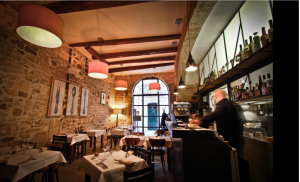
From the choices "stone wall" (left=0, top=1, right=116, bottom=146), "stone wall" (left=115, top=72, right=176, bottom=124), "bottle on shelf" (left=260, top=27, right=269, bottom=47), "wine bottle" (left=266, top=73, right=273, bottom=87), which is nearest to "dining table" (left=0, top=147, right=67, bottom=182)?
"stone wall" (left=0, top=1, right=116, bottom=146)

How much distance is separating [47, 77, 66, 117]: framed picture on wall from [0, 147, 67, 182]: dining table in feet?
5.66

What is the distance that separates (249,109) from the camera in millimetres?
2877

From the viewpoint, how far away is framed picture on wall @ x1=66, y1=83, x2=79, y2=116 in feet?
16.2

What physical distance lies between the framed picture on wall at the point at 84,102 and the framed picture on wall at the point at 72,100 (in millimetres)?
354

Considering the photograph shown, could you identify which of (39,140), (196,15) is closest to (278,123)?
(196,15)

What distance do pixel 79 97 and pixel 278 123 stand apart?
609cm

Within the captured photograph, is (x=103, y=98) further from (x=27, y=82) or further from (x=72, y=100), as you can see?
(x=27, y=82)

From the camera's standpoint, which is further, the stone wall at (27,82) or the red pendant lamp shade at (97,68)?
the red pendant lamp shade at (97,68)

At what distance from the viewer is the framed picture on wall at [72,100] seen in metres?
4.92

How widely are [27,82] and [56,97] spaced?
0.94 m

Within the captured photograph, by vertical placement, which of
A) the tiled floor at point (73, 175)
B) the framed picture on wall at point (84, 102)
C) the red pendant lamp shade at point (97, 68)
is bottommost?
the tiled floor at point (73, 175)

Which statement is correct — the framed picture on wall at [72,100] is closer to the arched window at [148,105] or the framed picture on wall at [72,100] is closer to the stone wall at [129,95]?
the stone wall at [129,95]

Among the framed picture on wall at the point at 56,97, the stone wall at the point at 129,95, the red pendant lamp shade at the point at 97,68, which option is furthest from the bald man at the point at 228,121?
the stone wall at the point at 129,95

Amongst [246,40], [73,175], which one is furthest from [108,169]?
[246,40]
